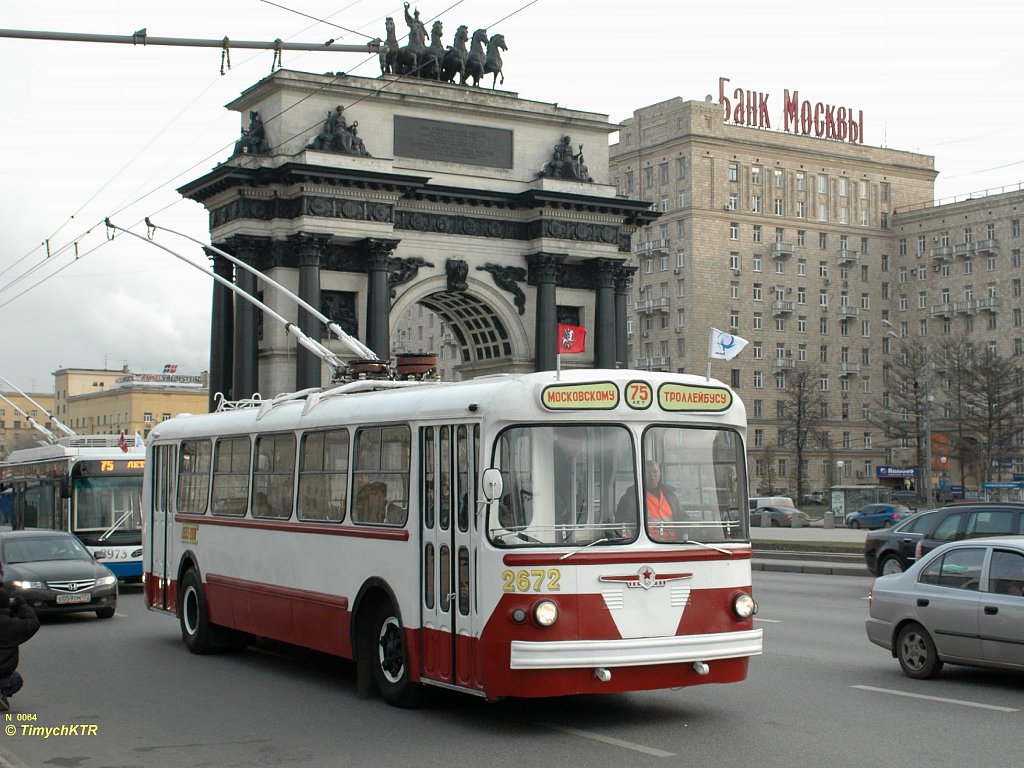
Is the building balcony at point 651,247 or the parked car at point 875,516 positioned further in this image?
the building balcony at point 651,247

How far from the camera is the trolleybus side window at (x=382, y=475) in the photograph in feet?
37.8

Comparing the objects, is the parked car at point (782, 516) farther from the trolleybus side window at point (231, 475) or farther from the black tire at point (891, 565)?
the trolleybus side window at point (231, 475)

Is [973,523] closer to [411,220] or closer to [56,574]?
[56,574]

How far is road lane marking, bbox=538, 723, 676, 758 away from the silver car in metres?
3.87

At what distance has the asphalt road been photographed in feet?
31.4

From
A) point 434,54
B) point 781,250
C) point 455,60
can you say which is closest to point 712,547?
point 434,54

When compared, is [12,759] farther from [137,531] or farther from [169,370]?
[169,370]

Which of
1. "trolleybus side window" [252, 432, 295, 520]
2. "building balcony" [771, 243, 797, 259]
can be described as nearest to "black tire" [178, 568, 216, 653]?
"trolleybus side window" [252, 432, 295, 520]

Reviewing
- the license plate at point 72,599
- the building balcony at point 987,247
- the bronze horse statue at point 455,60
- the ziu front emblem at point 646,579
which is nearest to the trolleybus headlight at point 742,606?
the ziu front emblem at point 646,579

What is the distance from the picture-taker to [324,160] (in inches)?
1889

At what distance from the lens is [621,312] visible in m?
56.0

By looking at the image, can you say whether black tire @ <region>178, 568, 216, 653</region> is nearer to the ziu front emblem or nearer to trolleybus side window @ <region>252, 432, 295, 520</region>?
trolleybus side window @ <region>252, 432, 295, 520</region>

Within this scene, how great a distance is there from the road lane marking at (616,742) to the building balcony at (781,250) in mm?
87836

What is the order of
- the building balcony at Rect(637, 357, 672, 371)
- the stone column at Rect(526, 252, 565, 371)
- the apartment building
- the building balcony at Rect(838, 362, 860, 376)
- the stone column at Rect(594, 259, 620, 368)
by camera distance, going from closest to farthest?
the stone column at Rect(526, 252, 565, 371), the stone column at Rect(594, 259, 620, 368), the apartment building, the building balcony at Rect(637, 357, 672, 371), the building balcony at Rect(838, 362, 860, 376)
